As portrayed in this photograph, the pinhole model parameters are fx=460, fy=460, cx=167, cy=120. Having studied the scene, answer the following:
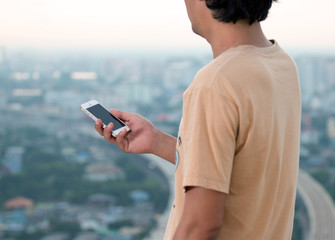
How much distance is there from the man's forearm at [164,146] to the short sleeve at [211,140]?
0.25m

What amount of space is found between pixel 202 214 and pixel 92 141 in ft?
36.4

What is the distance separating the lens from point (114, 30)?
33.8 feet

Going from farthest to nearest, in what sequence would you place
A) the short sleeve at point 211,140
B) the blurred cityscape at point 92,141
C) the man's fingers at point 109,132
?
the blurred cityscape at point 92,141, the man's fingers at point 109,132, the short sleeve at point 211,140

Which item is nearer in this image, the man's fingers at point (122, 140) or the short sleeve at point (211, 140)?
the short sleeve at point (211, 140)

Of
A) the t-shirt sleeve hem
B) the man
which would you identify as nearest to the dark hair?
the man

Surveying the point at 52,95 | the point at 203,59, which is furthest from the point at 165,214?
the point at 52,95

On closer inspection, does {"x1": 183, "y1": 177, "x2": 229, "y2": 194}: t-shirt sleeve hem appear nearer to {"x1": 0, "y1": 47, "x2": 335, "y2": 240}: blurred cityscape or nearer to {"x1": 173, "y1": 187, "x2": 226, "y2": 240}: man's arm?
{"x1": 173, "y1": 187, "x2": 226, "y2": 240}: man's arm

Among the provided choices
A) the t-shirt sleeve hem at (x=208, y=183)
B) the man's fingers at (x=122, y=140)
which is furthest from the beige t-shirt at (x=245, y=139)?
the man's fingers at (x=122, y=140)

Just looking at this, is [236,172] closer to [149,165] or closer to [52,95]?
[149,165]

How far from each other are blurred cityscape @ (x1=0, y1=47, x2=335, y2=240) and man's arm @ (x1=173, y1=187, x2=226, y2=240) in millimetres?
5989

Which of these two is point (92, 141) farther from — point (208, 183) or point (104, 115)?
point (208, 183)

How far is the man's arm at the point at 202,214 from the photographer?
1.50 feet

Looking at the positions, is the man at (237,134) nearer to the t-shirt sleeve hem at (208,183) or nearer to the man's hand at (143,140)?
the t-shirt sleeve hem at (208,183)

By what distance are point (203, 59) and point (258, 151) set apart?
377 inches
